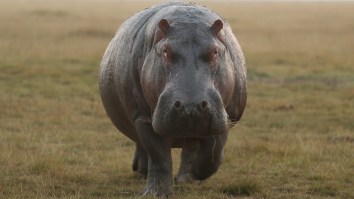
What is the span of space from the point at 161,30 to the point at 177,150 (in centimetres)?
328

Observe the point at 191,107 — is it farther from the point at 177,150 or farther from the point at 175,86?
the point at 177,150

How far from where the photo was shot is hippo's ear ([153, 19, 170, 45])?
508 centimetres

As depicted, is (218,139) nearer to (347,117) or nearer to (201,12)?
(201,12)

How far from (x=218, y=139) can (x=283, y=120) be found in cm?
480

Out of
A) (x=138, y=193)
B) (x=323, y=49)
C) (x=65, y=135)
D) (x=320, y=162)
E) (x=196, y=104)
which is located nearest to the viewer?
(x=196, y=104)

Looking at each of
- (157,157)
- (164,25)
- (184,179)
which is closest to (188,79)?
(164,25)

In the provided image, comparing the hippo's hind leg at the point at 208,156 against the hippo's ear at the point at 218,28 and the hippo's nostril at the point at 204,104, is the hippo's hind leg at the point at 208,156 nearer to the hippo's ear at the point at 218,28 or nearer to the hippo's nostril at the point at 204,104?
the hippo's ear at the point at 218,28

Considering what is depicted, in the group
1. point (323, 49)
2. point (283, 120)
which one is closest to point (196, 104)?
point (283, 120)

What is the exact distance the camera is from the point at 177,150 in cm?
828

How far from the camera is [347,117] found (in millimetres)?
10617

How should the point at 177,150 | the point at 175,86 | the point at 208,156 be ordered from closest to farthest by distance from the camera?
1. the point at 175,86
2. the point at 208,156
3. the point at 177,150

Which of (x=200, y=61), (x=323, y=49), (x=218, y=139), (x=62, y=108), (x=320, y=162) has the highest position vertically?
(x=200, y=61)

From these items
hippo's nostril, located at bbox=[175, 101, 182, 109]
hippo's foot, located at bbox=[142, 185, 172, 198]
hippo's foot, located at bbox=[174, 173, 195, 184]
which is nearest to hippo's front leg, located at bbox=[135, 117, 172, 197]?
hippo's foot, located at bbox=[142, 185, 172, 198]

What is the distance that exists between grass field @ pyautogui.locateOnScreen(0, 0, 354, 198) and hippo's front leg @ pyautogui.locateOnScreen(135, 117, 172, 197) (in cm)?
21
